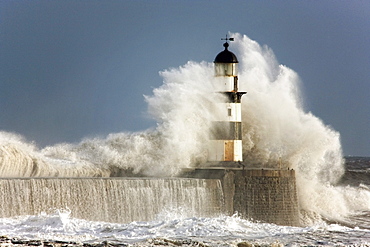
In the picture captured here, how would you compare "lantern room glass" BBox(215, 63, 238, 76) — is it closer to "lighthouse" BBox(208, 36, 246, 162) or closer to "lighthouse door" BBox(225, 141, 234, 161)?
"lighthouse" BBox(208, 36, 246, 162)

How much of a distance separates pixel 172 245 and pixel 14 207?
122 inches

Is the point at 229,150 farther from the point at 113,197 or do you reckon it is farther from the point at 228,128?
the point at 113,197

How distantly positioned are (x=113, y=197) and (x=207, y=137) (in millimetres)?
5160

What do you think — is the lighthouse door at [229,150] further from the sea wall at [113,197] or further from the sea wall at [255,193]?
the sea wall at [113,197]

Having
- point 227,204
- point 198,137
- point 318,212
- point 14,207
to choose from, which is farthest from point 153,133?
point 14,207

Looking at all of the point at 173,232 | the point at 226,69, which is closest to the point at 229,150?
the point at 226,69

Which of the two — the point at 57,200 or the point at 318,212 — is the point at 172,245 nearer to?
the point at 57,200

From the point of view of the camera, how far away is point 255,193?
22.5 m

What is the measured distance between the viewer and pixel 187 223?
63.5 ft

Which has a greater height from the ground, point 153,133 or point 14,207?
point 153,133

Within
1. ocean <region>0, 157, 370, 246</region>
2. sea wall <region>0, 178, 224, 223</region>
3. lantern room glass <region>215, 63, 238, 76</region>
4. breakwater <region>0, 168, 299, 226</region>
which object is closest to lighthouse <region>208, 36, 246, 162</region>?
lantern room glass <region>215, 63, 238, 76</region>

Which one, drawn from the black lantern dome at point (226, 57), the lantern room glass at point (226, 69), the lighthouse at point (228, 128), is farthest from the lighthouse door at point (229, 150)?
the black lantern dome at point (226, 57)

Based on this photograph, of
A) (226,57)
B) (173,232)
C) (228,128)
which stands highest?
(226,57)

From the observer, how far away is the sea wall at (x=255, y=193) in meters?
22.4
